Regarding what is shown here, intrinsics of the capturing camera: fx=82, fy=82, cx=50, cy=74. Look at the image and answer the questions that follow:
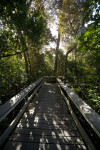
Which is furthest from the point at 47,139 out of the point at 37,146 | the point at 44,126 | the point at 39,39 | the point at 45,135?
the point at 39,39

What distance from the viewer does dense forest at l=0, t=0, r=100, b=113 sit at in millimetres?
1889

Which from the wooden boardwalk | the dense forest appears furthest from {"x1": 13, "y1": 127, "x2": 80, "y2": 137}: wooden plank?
the dense forest

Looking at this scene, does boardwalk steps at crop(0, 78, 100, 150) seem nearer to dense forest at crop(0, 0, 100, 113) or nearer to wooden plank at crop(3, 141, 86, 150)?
wooden plank at crop(3, 141, 86, 150)

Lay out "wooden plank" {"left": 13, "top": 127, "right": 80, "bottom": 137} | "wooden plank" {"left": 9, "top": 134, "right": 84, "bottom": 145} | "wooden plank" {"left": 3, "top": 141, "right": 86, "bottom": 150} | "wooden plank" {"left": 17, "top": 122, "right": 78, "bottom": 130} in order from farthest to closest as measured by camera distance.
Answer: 1. "wooden plank" {"left": 17, "top": 122, "right": 78, "bottom": 130}
2. "wooden plank" {"left": 13, "top": 127, "right": 80, "bottom": 137}
3. "wooden plank" {"left": 9, "top": 134, "right": 84, "bottom": 145}
4. "wooden plank" {"left": 3, "top": 141, "right": 86, "bottom": 150}

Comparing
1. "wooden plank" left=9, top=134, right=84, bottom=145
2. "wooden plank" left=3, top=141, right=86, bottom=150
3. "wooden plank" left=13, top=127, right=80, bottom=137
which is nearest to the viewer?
"wooden plank" left=3, top=141, right=86, bottom=150

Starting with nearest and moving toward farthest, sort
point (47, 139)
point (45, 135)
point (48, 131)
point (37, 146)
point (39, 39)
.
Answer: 1. point (37, 146)
2. point (47, 139)
3. point (45, 135)
4. point (48, 131)
5. point (39, 39)

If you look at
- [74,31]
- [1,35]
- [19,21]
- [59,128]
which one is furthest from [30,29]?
[59,128]

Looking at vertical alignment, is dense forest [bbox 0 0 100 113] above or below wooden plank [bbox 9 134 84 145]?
above

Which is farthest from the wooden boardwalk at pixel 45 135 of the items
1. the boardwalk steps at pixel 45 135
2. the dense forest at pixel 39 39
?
the dense forest at pixel 39 39

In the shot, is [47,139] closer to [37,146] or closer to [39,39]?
[37,146]

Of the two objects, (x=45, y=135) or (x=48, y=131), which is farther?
(x=48, y=131)

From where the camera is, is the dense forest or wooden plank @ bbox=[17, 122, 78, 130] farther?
wooden plank @ bbox=[17, 122, 78, 130]

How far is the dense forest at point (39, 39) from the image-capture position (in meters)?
1.89

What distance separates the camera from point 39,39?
20.9ft
